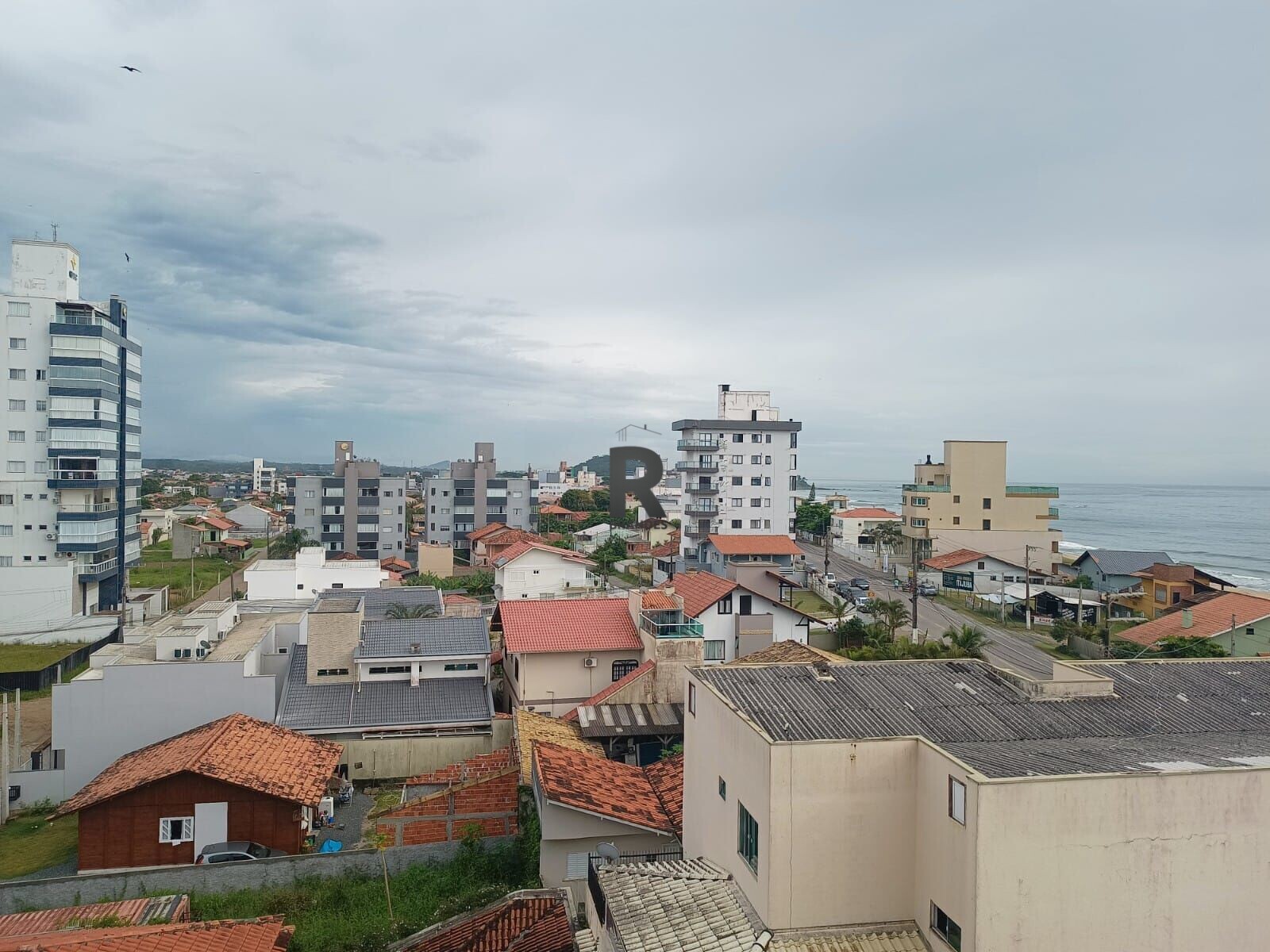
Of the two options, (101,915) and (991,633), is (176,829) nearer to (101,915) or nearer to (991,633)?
(101,915)

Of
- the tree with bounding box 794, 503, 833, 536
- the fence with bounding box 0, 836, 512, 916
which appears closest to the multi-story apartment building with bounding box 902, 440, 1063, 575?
the tree with bounding box 794, 503, 833, 536

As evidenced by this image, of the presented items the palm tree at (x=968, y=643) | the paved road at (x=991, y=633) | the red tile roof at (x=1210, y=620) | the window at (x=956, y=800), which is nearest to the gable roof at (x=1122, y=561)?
the paved road at (x=991, y=633)

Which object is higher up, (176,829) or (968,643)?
(968,643)

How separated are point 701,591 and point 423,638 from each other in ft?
32.6

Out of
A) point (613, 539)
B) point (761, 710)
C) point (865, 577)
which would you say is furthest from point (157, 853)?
point (613, 539)

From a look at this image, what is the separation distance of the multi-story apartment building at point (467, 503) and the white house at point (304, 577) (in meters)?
25.5

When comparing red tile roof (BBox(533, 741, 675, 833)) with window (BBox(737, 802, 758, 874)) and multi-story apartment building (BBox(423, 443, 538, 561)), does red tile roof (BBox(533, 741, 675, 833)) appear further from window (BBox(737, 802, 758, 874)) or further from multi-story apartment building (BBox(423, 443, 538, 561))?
multi-story apartment building (BBox(423, 443, 538, 561))

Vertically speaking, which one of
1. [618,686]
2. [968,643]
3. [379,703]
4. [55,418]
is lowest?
[379,703]

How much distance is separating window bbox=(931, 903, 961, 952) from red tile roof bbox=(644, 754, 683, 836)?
575 cm

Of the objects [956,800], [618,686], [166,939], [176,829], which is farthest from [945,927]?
[176,829]

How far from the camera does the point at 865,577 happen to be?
5431 centimetres

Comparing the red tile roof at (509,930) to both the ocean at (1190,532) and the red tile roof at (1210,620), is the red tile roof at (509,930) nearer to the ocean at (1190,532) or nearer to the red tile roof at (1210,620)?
the red tile roof at (1210,620)

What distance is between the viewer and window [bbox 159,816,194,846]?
15.8m

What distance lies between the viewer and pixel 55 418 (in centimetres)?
3844
